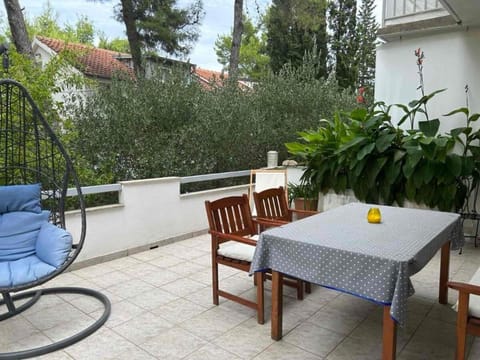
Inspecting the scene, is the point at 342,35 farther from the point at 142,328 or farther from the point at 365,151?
the point at 142,328

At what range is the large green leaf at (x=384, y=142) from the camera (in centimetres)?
432

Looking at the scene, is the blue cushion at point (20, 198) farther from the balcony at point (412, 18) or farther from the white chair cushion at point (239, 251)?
the balcony at point (412, 18)

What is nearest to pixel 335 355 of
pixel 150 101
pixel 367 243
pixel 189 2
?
pixel 367 243

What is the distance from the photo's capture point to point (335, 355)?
2.20 m

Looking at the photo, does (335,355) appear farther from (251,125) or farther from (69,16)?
(69,16)

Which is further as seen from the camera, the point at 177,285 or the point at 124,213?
the point at 124,213

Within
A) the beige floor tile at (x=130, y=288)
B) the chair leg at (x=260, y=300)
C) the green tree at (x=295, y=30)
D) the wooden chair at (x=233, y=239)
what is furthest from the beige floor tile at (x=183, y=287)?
the green tree at (x=295, y=30)

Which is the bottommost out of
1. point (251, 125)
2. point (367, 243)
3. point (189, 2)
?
point (367, 243)

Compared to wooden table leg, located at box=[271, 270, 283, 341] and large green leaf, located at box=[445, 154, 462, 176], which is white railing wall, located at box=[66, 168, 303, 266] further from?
large green leaf, located at box=[445, 154, 462, 176]

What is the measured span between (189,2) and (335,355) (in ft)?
28.5

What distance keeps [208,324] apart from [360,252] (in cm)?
127

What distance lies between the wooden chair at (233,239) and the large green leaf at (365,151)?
1958 millimetres

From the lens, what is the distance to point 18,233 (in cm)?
276

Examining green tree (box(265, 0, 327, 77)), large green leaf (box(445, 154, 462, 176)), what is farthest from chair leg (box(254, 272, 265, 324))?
green tree (box(265, 0, 327, 77))
